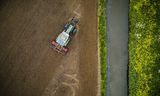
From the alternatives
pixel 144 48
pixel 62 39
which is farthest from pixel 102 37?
pixel 144 48

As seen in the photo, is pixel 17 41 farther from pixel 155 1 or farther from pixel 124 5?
pixel 155 1

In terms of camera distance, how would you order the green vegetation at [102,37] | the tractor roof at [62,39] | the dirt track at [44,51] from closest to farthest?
the green vegetation at [102,37]
the dirt track at [44,51]
the tractor roof at [62,39]

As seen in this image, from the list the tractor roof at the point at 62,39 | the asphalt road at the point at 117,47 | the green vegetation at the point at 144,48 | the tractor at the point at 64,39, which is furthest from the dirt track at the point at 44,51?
the green vegetation at the point at 144,48

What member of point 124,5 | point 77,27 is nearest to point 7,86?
point 77,27

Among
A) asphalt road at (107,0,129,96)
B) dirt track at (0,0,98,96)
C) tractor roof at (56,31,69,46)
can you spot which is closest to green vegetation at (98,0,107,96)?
asphalt road at (107,0,129,96)

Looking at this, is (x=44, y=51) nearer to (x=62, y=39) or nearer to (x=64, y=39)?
(x=62, y=39)

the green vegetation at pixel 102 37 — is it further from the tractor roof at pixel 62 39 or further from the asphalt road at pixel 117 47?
the tractor roof at pixel 62 39

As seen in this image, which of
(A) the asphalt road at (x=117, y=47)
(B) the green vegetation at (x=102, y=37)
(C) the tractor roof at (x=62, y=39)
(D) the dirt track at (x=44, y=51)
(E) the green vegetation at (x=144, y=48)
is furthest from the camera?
(C) the tractor roof at (x=62, y=39)
